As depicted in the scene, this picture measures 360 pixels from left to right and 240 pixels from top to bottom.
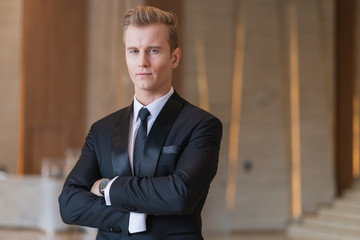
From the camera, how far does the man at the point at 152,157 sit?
220 cm

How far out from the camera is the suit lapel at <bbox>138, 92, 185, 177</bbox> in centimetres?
224

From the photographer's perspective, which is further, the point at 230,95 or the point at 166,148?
the point at 230,95

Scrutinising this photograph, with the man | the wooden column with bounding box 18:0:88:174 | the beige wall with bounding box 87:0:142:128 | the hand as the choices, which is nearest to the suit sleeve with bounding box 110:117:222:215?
the man

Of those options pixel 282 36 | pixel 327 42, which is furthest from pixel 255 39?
pixel 327 42

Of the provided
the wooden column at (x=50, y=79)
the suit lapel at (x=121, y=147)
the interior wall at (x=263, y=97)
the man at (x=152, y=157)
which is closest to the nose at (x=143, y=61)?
the man at (x=152, y=157)

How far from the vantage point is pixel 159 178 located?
87.1 inches

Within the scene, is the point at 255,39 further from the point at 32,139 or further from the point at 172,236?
the point at 172,236

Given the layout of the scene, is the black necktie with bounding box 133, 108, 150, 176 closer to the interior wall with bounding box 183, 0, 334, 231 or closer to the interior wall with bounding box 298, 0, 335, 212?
the interior wall with bounding box 183, 0, 334, 231

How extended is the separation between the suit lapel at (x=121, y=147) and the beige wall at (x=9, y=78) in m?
13.2

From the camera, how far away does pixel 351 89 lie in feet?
44.7

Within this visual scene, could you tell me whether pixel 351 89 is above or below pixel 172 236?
above

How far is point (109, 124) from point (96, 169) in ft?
0.69

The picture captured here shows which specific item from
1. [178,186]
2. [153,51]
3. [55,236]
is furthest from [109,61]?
[178,186]

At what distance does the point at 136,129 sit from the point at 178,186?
342mm
